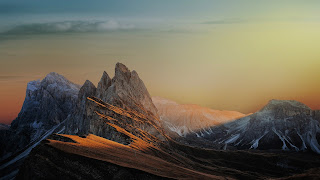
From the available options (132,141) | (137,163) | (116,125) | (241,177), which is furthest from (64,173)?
(241,177)

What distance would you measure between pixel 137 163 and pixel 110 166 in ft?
53.1

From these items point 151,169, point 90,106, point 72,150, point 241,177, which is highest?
point 90,106

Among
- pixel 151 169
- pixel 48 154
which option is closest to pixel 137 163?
pixel 151 169

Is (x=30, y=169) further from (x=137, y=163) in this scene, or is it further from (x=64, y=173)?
(x=137, y=163)

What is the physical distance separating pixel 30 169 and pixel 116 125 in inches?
3762

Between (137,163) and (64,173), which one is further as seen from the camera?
(137,163)

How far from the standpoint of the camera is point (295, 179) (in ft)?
347

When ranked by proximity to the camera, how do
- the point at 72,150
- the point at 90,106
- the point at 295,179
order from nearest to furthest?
1. the point at 72,150
2. the point at 295,179
3. the point at 90,106

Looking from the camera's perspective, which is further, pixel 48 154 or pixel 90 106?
pixel 90 106

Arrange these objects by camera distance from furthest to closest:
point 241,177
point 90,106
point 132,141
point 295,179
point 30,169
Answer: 1. point 90,106
2. point 241,177
3. point 132,141
4. point 295,179
5. point 30,169

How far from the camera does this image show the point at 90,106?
617 feet

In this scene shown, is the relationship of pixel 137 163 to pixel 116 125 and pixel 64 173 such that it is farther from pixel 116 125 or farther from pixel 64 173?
pixel 116 125

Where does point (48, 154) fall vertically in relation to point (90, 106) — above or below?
below

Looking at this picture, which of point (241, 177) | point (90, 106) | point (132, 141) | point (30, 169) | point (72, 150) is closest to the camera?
point (30, 169)
